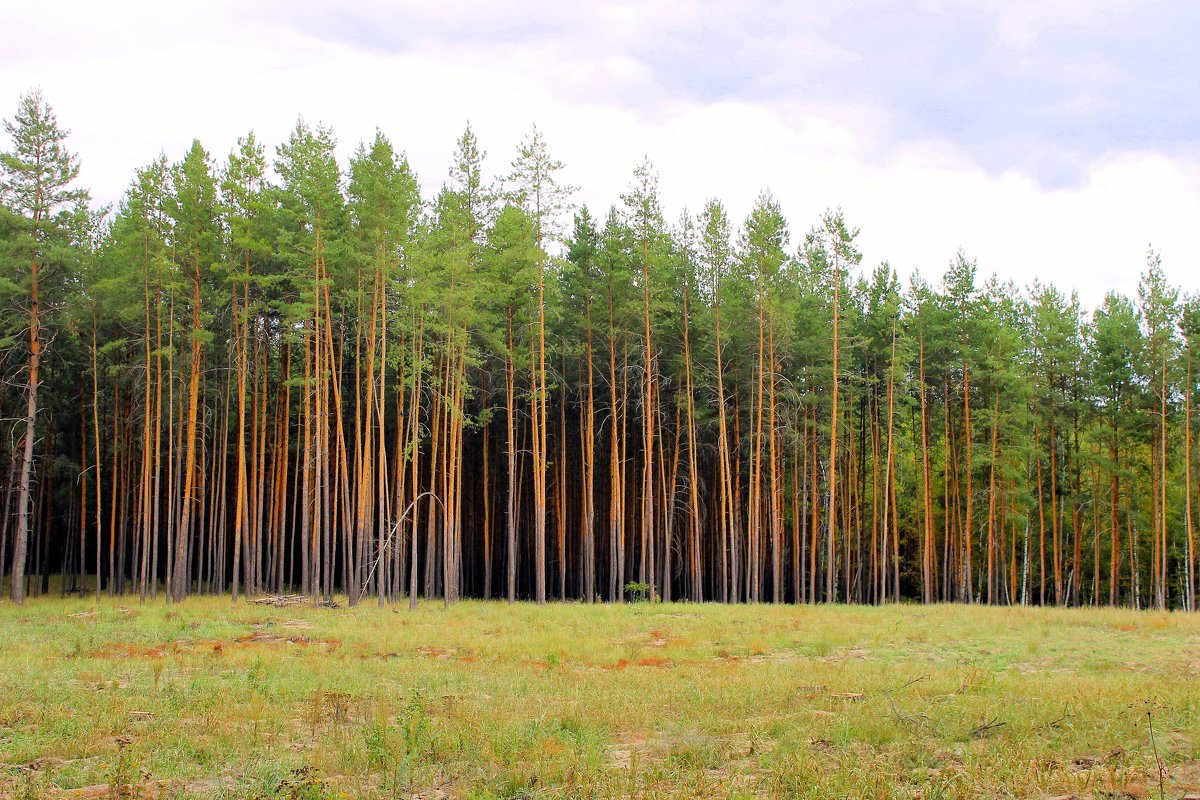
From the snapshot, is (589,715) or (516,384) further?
(516,384)

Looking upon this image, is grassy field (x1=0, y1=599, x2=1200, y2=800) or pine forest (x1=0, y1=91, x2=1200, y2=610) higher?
pine forest (x1=0, y1=91, x2=1200, y2=610)

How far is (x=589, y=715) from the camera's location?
10422 millimetres

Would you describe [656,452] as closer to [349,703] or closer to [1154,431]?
[1154,431]

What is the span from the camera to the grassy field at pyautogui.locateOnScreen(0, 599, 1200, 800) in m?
7.52

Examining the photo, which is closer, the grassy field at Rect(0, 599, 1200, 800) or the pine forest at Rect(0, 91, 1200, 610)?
the grassy field at Rect(0, 599, 1200, 800)

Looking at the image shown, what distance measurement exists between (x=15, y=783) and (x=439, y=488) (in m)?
28.7

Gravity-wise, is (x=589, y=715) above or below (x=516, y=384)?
below

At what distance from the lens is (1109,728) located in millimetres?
9125

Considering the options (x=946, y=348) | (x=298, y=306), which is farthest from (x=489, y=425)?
(x=946, y=348)

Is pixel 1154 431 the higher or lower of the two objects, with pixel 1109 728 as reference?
higher

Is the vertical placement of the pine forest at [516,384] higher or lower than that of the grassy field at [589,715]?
higher

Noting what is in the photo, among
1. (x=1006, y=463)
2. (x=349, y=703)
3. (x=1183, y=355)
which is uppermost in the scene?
(x=1183, y=355)

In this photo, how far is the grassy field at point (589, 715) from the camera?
296 inches

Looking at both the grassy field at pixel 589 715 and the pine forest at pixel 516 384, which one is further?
the pine forest at pixel 516 384
